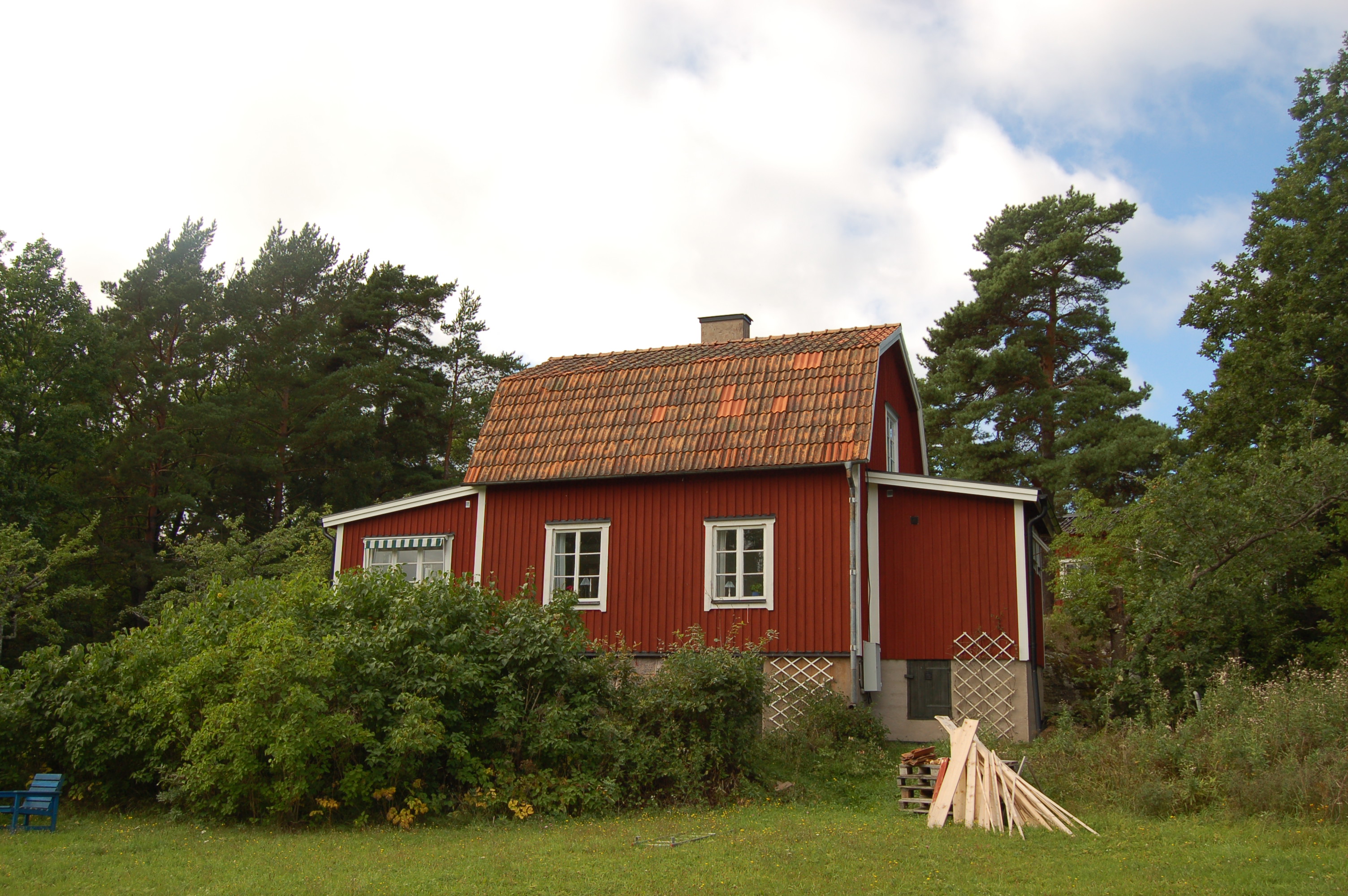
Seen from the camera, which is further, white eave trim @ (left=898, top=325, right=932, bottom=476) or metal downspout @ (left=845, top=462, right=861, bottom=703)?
white eave trim @ (left=898, top=325, right=932, bottom=476)

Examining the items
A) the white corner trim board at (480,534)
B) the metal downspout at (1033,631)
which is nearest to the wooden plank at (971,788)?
the metal downspout at (1033,631)

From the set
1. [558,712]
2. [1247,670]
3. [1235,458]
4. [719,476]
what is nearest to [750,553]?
[719,476]

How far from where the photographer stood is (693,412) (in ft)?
58.4

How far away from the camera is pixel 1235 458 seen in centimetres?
1959

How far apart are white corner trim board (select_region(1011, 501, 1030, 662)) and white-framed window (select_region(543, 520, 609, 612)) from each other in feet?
21.4

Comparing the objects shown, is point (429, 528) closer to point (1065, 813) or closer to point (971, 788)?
point (971, 788)

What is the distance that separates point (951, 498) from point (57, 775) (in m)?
12.5

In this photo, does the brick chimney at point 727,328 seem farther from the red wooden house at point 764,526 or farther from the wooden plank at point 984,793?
the wooden plank at point 984,793

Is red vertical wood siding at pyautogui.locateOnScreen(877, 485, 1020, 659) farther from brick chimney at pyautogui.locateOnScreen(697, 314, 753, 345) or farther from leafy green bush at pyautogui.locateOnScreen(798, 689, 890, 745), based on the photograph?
brick chimney at pyautogui.locateOnScreen(697, 314, 753, 345)

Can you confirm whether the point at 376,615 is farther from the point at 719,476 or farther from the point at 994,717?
the point at 994,717

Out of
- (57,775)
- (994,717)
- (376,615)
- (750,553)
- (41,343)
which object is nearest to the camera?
(57,775)

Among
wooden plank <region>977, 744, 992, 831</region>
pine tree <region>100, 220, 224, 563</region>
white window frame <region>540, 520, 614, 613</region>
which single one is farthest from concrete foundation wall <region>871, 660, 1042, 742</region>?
pine tree <region>100, 220, 224, 563</region>

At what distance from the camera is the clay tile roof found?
54.6ft

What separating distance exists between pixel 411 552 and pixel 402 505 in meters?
0.90
